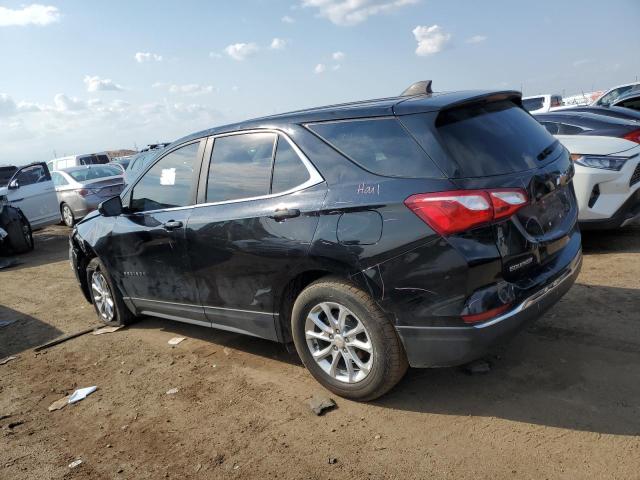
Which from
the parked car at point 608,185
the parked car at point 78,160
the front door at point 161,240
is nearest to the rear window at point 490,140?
the front door at point 161,240

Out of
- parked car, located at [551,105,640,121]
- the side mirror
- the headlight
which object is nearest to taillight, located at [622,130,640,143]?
the headlight

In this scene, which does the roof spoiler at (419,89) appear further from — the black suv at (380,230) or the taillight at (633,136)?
the taillight at (633,136)

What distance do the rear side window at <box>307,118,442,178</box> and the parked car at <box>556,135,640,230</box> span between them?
375 cm

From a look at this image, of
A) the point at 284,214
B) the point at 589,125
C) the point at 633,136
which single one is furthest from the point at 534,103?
the point at 284,214

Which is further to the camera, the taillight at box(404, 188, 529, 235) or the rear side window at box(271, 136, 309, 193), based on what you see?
the rear side window at box(271, 136, 309, 193)

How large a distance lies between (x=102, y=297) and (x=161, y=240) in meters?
1.71

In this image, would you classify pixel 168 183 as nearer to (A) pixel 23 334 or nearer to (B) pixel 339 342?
(B) pixel 339 342

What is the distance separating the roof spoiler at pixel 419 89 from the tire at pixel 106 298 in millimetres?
3363

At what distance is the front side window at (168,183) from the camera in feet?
13.8

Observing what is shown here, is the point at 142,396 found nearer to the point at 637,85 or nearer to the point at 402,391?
the point at 402,391

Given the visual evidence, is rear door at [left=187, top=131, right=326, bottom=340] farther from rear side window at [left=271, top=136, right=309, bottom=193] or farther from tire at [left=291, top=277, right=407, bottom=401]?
tire at [left=291, top=277, right=407, bottom=401]

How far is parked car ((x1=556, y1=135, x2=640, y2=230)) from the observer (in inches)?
229

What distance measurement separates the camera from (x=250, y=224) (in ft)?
11.7

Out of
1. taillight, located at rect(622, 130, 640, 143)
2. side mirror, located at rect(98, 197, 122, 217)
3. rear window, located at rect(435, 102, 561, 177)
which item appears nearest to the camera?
rear window, located at rect(435, 102, 561, 177)
